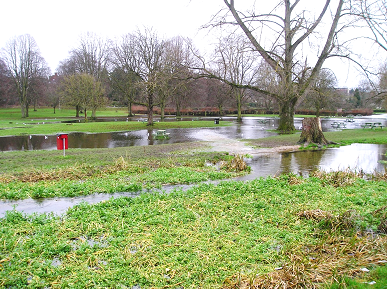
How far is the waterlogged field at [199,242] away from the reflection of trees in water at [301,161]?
3758mm

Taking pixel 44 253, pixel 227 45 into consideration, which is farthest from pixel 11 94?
pixel 44 253

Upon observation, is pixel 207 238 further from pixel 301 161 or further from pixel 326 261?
pixel 301 161

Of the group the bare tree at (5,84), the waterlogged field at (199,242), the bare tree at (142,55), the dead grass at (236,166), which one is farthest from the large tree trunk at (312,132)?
the bare tree at (5,84)

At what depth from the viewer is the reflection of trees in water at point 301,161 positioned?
37.0 ft

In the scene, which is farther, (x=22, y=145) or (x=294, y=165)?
(x=22, y=145)

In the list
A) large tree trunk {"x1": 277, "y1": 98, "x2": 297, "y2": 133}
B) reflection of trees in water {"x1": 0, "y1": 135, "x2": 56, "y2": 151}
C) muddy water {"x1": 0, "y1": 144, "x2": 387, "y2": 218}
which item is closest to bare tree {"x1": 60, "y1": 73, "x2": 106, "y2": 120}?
reflection of trees in water {"x1": 0, "y1": 135, "x2": 56, "y2": 151}

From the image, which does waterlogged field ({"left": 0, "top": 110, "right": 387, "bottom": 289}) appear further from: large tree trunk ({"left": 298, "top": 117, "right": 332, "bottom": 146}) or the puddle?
large tree trunk ({"left": 298, "top": 117, "right": 332, "bottom": 146})

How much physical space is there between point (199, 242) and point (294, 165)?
8251 millimetres

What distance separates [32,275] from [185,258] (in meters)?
2.04

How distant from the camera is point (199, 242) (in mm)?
4973

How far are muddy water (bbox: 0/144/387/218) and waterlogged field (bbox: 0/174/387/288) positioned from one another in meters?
0.91

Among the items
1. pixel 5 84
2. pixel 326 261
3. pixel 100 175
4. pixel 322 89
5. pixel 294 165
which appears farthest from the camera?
pixel 5 84

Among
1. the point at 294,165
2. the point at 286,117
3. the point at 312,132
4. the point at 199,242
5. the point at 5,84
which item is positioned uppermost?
the point at 5,84

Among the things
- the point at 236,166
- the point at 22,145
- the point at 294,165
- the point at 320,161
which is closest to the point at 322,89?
the point at 320,161
